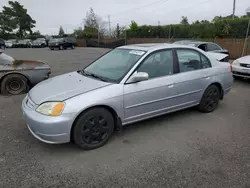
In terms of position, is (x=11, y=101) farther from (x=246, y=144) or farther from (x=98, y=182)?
(x=246, y=144)

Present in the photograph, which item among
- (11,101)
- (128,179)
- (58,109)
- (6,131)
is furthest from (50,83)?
(11,101)

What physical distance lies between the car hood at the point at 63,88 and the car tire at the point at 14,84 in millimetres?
2771

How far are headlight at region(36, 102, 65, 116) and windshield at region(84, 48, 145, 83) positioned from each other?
90cm

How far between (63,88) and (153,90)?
56.8 inches

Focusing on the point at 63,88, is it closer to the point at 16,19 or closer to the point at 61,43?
the point at 61,43

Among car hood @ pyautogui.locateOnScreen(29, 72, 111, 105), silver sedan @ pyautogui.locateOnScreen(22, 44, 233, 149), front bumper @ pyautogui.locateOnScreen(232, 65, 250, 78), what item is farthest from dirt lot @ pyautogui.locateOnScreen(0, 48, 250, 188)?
front bumper @ pyautogui.locateOnScreen(232, 65, 250, 78)

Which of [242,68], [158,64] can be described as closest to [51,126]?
[158,64]

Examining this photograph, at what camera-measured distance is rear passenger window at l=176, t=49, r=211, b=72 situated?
12.3 feet

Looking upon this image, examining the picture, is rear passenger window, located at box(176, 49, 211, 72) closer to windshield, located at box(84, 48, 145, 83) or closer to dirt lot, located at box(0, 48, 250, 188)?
windshield, located at box(84, 48, 145, 83)

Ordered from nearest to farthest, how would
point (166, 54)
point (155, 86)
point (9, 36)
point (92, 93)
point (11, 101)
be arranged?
point (92, 93) < point (155, 86) < point (166, 54) < point (11, 101) < point (9, 36)

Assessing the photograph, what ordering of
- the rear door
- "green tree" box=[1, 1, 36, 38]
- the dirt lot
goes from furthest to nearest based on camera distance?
"green tree" box=[1, 1, 36, 38] < the rear door < the dirt lot

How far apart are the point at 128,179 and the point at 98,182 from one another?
35 centimetres

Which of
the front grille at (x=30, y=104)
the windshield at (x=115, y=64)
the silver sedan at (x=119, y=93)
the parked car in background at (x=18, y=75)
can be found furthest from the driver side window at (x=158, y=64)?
the parked car in background at (x=18, y=75)

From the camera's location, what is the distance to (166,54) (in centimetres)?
362
